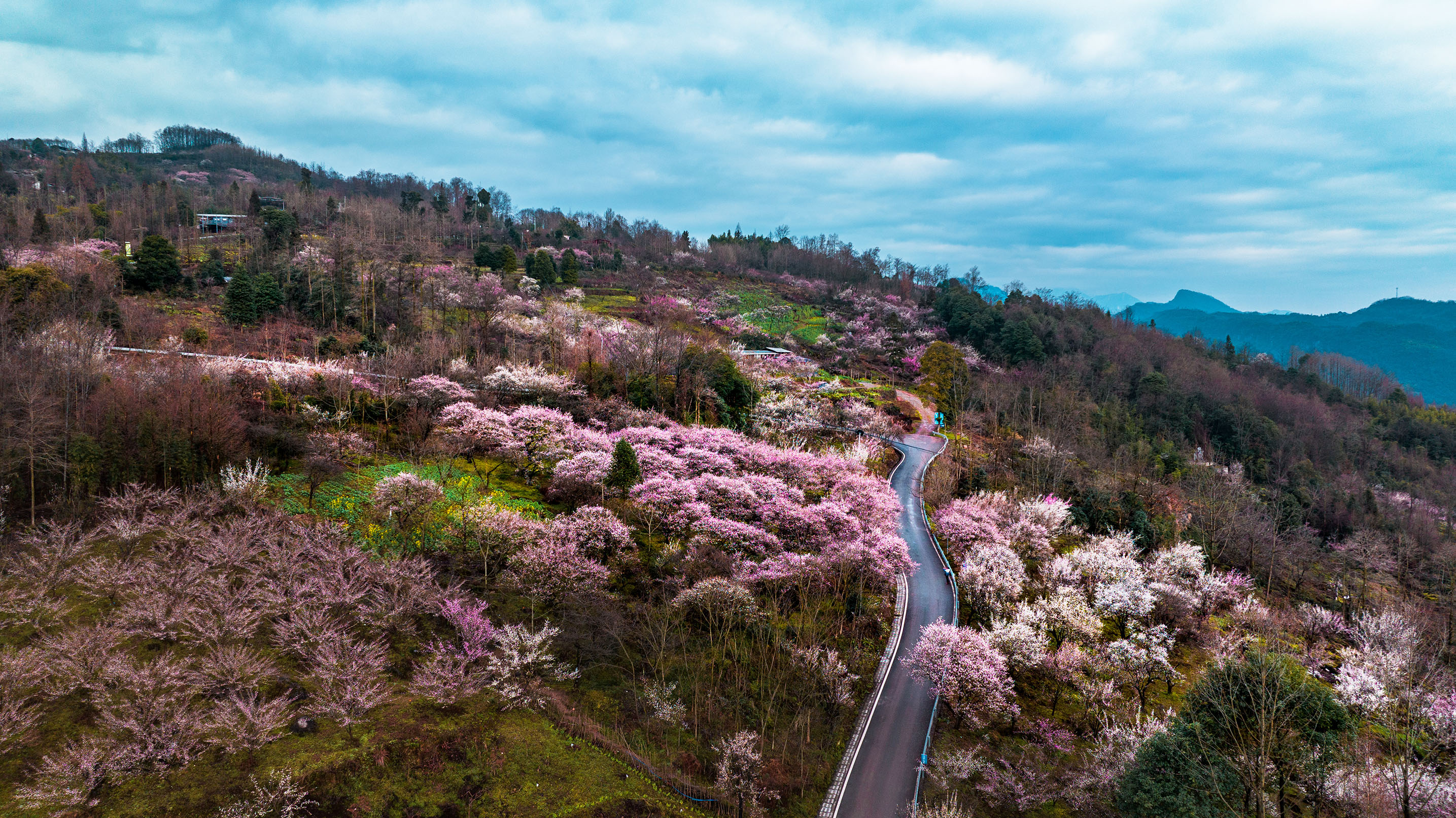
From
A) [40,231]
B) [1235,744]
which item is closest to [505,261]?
[40,231]

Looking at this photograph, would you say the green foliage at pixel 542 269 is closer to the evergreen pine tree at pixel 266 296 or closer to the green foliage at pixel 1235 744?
the evergreen pine tree at pixel 266 296

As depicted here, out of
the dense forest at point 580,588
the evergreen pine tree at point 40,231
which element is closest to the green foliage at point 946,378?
the dense forest at point 580,588

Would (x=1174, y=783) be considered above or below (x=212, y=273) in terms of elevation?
below

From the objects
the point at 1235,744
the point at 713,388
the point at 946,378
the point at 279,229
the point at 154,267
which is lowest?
the point at 1235,744

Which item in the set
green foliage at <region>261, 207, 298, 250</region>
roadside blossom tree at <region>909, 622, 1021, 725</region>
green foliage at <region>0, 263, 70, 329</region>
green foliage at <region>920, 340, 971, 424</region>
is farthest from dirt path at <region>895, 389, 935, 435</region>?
green foliage at <region>261, 207, 298, 250</region>

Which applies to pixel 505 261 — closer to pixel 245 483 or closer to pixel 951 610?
pixel 245 483

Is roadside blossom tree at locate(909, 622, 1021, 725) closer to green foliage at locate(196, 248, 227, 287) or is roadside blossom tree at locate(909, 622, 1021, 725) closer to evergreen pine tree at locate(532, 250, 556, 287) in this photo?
green foliage at locate(196, 248, 227, 287)

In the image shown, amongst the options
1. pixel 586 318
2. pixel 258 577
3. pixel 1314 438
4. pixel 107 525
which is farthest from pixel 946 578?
pixel 1314 438
